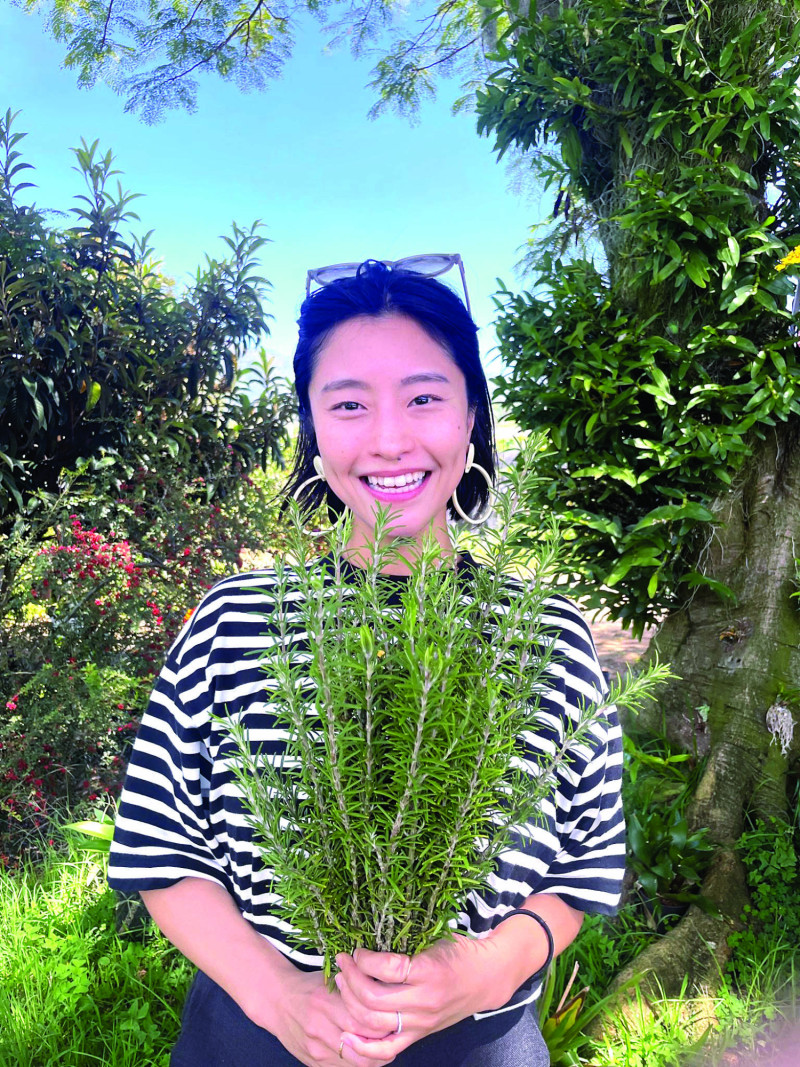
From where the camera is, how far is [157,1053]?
7.93 feet

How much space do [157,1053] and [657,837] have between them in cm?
204

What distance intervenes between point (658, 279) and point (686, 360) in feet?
1.15

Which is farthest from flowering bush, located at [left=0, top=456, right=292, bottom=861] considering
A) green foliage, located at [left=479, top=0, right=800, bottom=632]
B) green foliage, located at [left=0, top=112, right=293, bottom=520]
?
green foliage, located at [left=479, top=0, right=800, bottom=632]

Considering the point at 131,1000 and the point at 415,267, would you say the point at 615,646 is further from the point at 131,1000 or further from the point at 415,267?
the point at 415,267

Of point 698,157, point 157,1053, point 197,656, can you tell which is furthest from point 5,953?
point 698,157

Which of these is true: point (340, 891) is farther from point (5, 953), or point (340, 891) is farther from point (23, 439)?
point (23, 439)

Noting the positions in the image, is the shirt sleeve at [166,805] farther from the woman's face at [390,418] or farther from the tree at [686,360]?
the tree at [686,360]

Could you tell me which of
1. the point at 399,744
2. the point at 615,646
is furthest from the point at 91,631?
the point at 615,646

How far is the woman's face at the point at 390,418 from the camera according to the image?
1.30m

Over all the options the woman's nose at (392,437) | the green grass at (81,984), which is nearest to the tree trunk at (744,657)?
the green grass at (81,984)

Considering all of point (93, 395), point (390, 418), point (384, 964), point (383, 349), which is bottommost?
point (384, 964)

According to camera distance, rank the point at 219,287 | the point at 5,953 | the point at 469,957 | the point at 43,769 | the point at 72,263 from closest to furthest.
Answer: the point at 469,957
the point at 5,953
the point at 43,769
the point at 72,263
the point at 219,287

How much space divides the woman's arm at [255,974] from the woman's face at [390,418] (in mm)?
704

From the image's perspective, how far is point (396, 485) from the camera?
52.1 inches
